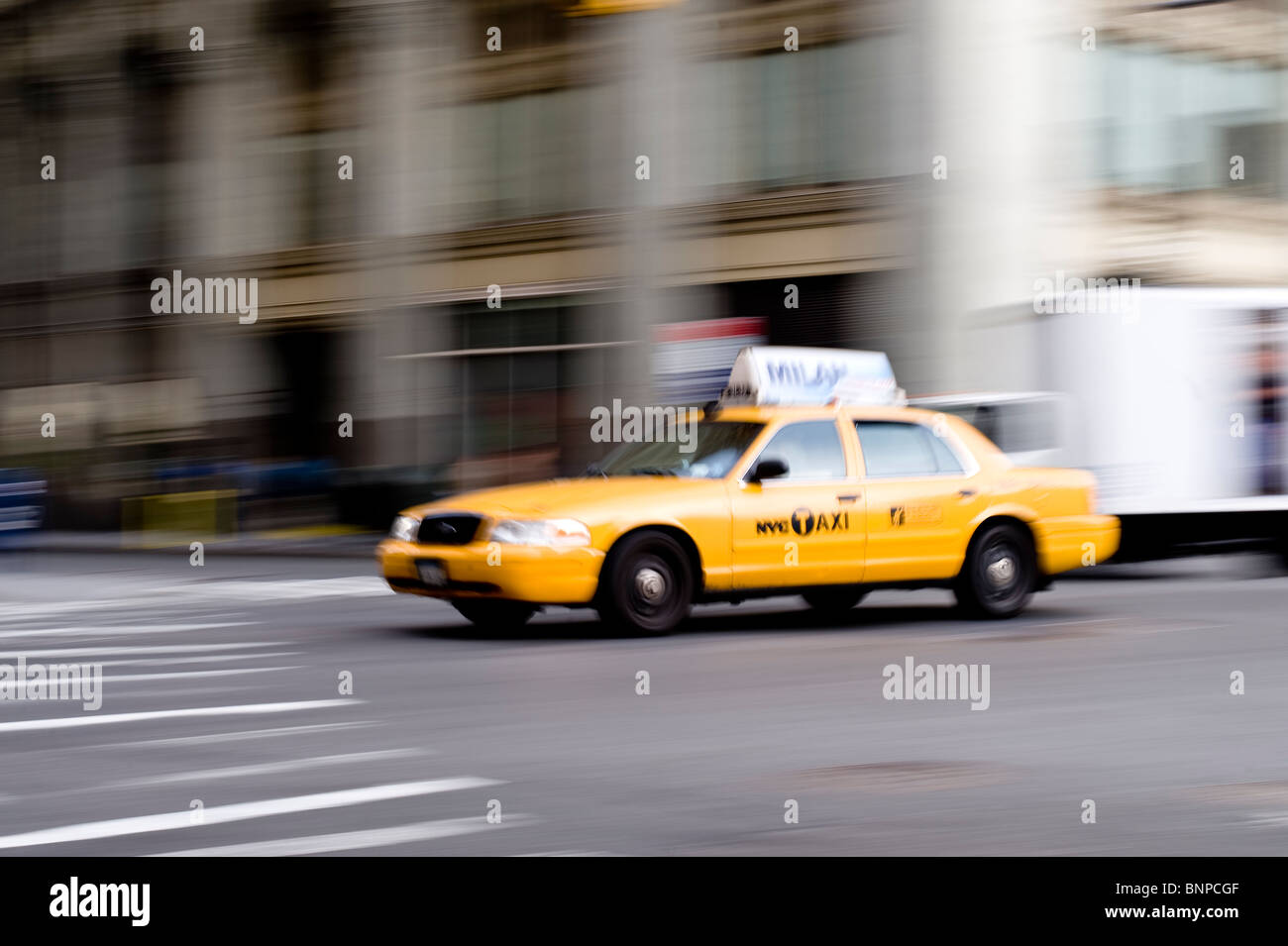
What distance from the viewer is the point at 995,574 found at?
13.7 metres

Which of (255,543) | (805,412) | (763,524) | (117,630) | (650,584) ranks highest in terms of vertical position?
(805,412)

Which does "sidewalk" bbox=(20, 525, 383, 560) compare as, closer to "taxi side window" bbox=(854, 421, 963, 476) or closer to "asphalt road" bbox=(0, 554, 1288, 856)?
"asphalt road" bbox=(0, 554, 1288, 856)

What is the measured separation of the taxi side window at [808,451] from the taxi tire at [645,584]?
40.0 inches

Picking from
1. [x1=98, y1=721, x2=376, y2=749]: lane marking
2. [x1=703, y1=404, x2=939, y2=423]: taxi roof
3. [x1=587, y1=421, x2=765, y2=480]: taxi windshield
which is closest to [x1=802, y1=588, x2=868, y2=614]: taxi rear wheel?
[x1=703, y1=404, x2=939, y2=423]: taxi roof

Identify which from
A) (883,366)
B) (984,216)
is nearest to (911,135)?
(984,216)

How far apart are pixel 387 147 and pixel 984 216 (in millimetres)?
10650

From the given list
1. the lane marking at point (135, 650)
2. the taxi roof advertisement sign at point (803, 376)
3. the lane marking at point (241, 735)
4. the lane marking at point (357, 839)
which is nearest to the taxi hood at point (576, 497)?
the lane marking at point (135, 650)

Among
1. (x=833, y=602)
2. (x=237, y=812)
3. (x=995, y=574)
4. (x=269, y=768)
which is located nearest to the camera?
(x=237, y=812)

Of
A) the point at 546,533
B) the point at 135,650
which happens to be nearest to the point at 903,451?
the point at 546,533

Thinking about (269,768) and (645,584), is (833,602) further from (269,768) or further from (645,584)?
(269,768)

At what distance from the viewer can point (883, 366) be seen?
60.3ft

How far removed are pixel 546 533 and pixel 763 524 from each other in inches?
61.1

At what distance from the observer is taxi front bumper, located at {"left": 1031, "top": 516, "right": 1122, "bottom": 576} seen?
45.8ft
